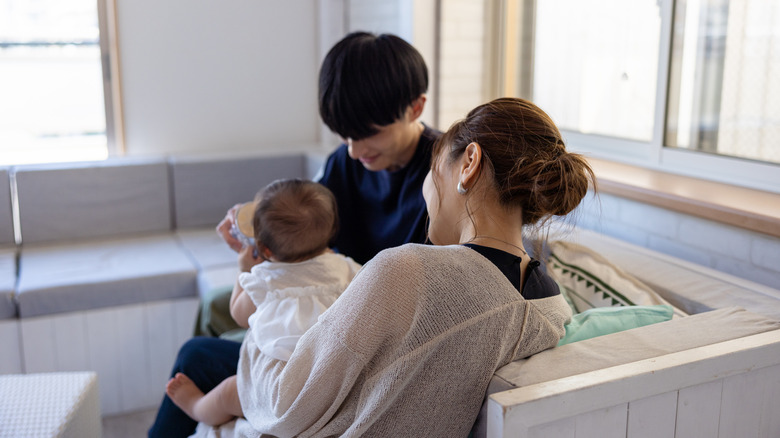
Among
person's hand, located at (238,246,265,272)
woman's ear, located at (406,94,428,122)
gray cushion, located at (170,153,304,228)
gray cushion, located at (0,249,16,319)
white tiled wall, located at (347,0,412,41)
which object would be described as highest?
white tiled wall, located at (347,0,412,41)

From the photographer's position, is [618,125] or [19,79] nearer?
[618,125]

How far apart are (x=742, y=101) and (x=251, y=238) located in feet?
4.85

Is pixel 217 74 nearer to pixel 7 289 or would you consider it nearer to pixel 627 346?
pixel 7 289

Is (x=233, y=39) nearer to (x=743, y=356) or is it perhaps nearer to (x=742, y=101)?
(x=742, y=101)

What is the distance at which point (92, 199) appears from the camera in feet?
11.0

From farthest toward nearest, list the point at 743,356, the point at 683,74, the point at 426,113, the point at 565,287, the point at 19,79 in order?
1. the point at 19,79
2. the point at 426,113
3. the point at 683,74
4. the point at 565,287
5. the point at 743,356

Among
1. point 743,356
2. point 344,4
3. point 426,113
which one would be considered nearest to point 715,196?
point 743,356

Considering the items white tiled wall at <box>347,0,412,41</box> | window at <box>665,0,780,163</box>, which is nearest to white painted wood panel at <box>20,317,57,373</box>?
white tiled wall at <box>347,0,412,41</box>

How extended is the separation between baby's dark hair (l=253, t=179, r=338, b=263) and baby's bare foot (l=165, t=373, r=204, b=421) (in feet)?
1.27

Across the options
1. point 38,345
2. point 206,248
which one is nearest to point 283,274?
point 38,345

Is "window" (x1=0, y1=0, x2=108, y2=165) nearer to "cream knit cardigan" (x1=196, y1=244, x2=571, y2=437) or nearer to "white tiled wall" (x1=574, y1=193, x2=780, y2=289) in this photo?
"white tiled wall" (x1=574, y1=193, x2=780, y2=289)

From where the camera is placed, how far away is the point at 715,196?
6.01 ft

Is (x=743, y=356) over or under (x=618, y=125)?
under

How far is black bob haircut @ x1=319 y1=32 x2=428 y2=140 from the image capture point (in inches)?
65.4
